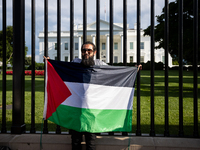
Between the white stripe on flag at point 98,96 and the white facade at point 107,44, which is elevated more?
the white facade at point 107,44

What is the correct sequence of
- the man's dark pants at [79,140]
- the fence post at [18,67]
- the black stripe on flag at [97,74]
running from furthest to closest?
the fence post at [18,67], the black stripe on flag at [97,74], the man's dark pants at [79,140]

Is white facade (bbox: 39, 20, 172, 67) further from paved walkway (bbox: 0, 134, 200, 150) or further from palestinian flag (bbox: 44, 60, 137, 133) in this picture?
paved walkway (bbox: 0, 134, 200, 150)

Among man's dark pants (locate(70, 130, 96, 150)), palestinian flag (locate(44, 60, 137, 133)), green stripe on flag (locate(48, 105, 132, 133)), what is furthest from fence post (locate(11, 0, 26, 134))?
man's dark pants (locate(70, 130, 96, 150))

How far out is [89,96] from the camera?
2.22 meters

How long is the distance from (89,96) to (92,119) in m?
0.30

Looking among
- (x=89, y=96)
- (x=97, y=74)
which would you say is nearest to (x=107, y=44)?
(x=97, y=74)

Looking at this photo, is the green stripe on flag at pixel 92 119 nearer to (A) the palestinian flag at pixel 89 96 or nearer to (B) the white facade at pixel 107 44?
Answer: (A) the palestinian flag at pixel 89 96

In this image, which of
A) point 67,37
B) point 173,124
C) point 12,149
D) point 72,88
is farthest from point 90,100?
point 67,37

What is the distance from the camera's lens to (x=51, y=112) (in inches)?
90.7

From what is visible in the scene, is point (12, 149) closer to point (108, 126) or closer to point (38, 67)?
point (108, 126)

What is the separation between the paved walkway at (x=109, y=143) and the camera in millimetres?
2162

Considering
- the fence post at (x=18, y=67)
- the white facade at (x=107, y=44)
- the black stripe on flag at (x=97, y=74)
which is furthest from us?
the white facade at (x=107, y=44)

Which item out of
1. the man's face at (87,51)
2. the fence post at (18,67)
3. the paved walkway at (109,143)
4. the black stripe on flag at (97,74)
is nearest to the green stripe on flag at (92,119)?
the paved walkway at (109,143)

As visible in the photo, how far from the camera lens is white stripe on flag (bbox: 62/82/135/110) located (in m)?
2.21
